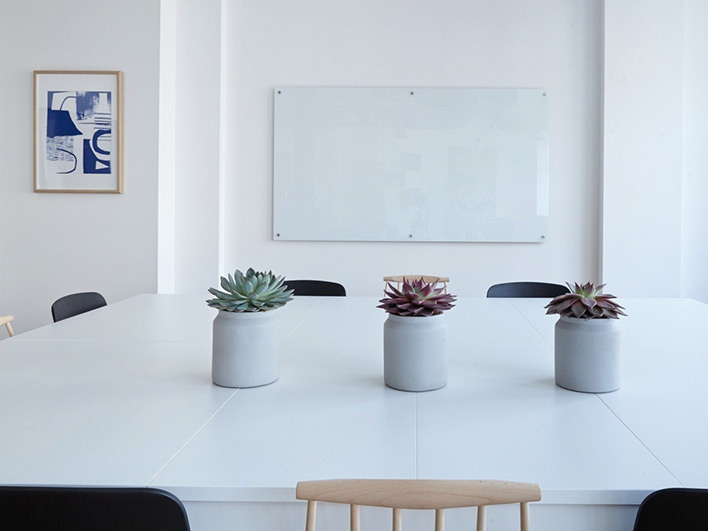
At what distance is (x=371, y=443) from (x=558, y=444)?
0.31 metres

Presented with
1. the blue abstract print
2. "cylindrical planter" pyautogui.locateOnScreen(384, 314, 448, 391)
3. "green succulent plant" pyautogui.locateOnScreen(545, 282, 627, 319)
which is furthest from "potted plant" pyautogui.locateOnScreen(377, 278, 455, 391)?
the blue abstract print

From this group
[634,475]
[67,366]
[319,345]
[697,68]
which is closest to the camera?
[634,475]

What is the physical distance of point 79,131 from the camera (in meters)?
3.79

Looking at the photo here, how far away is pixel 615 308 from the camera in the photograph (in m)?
1.20

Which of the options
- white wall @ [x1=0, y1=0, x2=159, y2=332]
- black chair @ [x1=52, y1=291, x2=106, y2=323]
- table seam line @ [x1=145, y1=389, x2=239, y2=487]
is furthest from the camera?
white wall @ [x1=0, y1=0, x2=159, y2=332]

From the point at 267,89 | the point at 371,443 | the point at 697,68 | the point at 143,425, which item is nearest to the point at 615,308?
the point at 371,443

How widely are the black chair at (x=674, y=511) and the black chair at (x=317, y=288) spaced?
2422mm

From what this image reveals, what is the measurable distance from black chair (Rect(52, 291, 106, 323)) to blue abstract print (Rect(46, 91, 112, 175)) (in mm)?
1611

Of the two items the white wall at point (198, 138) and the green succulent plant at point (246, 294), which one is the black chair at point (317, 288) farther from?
the green succulent plant at point (246, 294)

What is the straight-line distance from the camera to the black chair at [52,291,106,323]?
228 cm

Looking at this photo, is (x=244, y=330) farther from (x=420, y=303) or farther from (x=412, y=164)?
(x=412, y=164)

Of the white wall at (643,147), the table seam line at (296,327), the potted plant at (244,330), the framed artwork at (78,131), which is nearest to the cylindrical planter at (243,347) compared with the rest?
the potted plant at (244,330)

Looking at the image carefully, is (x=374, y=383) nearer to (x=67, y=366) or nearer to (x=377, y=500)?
(x=377, y=500)

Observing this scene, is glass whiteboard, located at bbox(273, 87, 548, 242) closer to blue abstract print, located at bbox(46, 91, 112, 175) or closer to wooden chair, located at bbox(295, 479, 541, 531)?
blue abstract print, located at bbox(46, 91, 112, 175)
